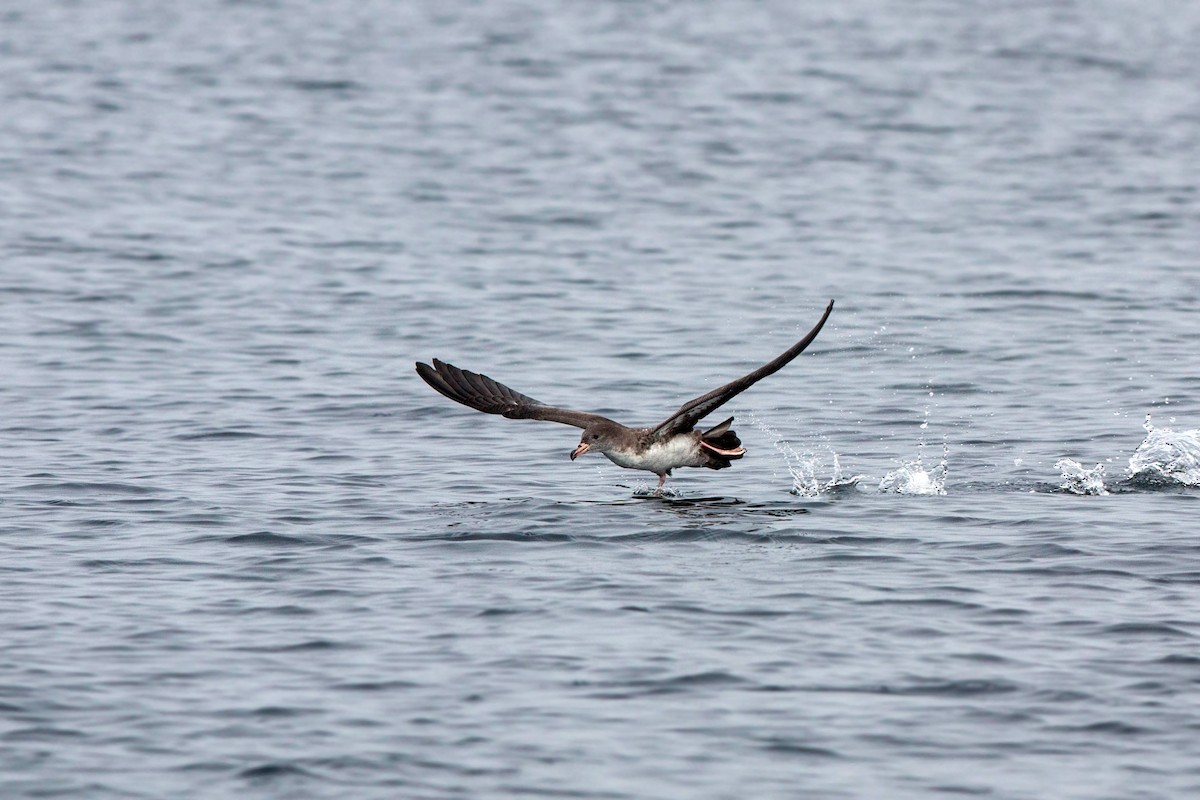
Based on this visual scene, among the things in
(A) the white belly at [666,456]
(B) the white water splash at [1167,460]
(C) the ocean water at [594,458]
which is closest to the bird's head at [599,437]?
(A) the white belly at [666,456]

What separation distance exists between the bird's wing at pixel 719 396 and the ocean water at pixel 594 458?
0.76 metres

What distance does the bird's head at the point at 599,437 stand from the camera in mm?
13883

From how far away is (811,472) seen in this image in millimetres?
15102

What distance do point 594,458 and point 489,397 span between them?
87.0 inches

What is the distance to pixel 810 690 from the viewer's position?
32.8 ft

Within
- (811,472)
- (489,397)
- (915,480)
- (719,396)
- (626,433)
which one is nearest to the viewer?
(719,396)

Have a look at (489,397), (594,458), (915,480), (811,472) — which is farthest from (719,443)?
(594,458)

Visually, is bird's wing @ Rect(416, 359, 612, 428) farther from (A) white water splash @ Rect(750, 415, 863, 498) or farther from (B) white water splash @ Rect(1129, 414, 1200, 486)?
(B) white water splash @ Rect(1129, 414, 1200, 486)

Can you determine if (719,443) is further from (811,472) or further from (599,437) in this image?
(811,472)

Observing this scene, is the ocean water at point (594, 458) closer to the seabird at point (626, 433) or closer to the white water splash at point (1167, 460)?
the white water splash at point (1167, 460)

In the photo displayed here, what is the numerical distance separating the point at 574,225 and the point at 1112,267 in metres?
8.17

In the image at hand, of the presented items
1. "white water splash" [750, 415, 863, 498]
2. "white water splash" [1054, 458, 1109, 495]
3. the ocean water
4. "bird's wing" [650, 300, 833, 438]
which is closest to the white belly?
"bird's wing" [650, 300, 833, 438]

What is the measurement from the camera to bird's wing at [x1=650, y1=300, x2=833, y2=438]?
39.5 feet

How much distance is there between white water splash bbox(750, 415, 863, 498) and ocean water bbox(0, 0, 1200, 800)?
0.07m
